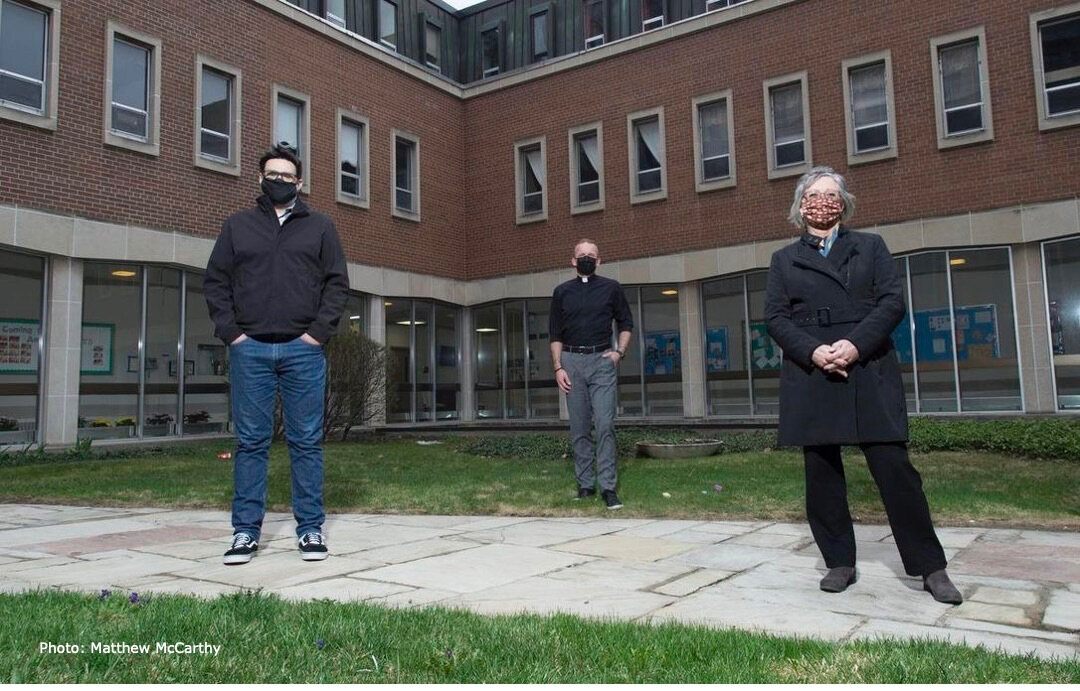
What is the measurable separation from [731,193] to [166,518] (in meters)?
14.2

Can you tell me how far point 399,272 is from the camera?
1933 cm

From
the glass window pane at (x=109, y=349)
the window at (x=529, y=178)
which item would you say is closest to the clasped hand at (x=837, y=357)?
the glass window pane at (x=109, y=349)

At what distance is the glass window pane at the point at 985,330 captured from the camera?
15.0 metres

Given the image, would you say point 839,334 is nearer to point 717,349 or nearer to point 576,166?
point 717,349

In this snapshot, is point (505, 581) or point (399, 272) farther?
point (399, 272)

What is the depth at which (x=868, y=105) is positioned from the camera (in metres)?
16.2

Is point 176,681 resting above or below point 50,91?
below

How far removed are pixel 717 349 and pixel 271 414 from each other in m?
14.6

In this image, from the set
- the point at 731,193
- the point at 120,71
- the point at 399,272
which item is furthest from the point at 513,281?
the point at 120,71

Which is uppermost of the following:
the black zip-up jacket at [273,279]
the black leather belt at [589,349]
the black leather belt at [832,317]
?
the black zip-up jacket at [273,279]

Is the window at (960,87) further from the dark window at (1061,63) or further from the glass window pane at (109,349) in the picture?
the glass window pane at (109,349)

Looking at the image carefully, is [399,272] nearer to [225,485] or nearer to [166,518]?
[225,485]

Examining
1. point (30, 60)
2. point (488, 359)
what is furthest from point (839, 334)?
point (488, 359)

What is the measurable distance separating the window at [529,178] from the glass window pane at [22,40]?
408 inches
